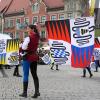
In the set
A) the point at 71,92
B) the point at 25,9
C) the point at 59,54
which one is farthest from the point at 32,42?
the point at 25,9

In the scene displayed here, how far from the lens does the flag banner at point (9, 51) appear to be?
2266 centimetres

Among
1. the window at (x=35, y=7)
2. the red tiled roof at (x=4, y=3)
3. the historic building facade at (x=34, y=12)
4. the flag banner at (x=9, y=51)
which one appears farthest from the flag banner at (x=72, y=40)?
the red tiled roof at (x=4, y=3)

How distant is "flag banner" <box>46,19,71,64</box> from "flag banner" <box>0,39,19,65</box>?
658cm

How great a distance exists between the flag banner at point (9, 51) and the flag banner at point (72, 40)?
21.8 ft

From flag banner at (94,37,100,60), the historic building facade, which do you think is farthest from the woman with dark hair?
the historic building facade

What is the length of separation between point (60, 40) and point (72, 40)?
1.43ft

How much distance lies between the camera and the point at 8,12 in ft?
296

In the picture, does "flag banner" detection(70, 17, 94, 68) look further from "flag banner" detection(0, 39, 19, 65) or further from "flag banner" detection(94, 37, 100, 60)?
"flag banner" detection(0, 39, 19, 65)

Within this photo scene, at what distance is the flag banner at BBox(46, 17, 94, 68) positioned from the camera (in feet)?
51.4

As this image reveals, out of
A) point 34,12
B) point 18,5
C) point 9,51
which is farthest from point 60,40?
point 18,5

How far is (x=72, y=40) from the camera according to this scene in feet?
52.5

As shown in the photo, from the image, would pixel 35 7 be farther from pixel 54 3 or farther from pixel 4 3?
pixel 4 3

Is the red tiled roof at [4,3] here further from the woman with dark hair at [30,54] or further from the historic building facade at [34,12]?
the woman with dark hair at [30,54]

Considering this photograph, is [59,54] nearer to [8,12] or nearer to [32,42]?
[32,42]
